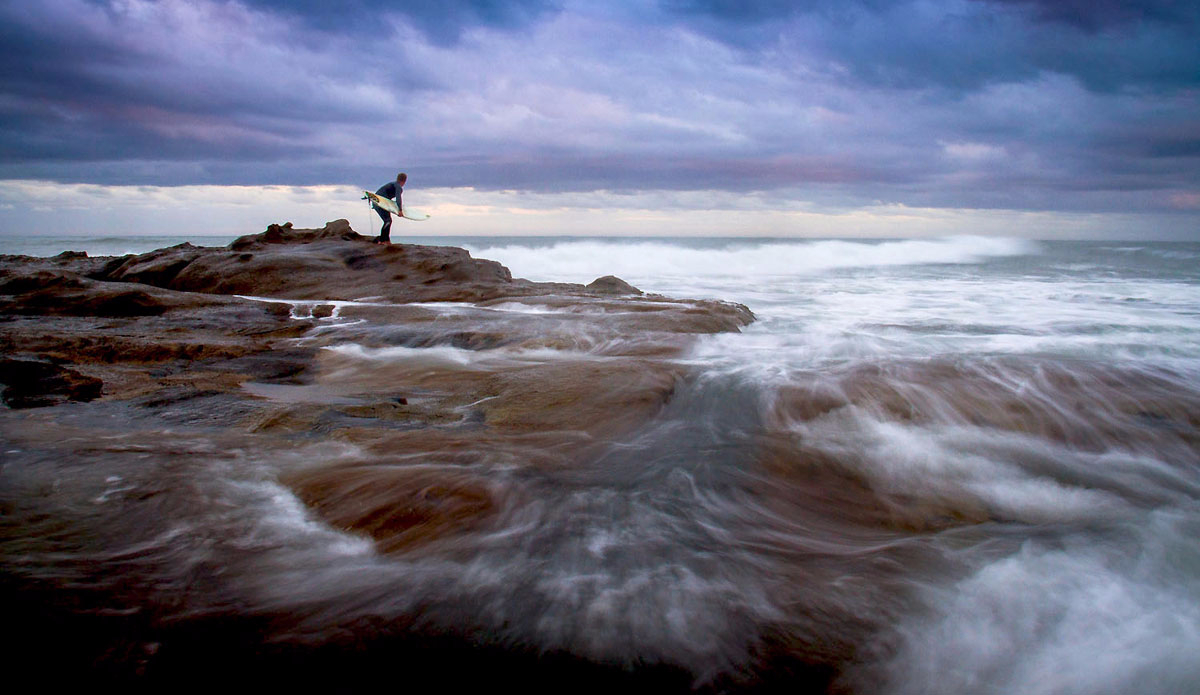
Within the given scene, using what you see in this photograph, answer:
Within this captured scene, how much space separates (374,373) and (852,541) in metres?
4.06

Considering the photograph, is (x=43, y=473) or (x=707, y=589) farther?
(x=43, y=473)

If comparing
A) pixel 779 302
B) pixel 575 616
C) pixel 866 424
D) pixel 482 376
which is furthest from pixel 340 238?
pixel 575 616

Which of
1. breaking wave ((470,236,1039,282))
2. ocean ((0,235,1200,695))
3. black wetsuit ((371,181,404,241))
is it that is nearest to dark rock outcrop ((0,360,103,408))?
ocean ((0,235,1200,695))

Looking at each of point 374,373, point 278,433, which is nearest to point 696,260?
point 374,373

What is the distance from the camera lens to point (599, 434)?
4.14m

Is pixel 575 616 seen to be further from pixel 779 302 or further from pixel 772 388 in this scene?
pixel 779 302

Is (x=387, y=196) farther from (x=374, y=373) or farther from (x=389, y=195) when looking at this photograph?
(x=374, y=373)

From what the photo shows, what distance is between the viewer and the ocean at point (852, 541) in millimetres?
2209

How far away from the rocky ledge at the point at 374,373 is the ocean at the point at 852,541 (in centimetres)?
31

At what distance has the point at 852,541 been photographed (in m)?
3.02

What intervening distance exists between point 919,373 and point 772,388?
125 centimetres

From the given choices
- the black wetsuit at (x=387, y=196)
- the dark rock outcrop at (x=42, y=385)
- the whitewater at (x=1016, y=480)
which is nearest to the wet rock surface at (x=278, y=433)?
the dark rock outcrop at (x=42, y=385)

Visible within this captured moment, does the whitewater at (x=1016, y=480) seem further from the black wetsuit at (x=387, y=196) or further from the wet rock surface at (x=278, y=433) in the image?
the black wetsuit at (x=387, y=196)

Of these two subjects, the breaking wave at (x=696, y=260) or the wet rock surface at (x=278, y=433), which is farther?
the breaking wave at (x=696, y=260)
